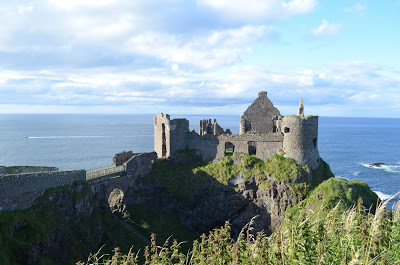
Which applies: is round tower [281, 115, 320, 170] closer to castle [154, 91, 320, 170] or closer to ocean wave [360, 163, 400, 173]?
castle [154, 91, 320, 170]

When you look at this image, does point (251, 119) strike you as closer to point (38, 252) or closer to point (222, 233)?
point (38, 252)

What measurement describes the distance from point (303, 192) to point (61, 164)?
83.0m

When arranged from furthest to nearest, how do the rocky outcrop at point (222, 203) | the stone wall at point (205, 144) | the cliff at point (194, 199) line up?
the stone wall at point (205, 144)
the rocky outcrop at point (222, 203)
the cliff at point (194, 199)

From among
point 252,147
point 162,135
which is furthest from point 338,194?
point 162,135

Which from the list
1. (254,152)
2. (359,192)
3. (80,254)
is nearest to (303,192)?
(359,192)

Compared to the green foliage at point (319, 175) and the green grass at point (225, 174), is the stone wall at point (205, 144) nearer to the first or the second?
the green grass at point (225, 174)

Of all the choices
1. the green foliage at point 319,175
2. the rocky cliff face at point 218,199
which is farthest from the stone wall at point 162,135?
the green foliage at point 319,175

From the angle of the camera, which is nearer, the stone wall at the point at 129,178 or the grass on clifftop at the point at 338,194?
the grass on clifftop at the point at 338,194

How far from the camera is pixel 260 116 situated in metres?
51.4

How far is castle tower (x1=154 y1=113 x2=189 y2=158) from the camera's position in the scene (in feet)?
159

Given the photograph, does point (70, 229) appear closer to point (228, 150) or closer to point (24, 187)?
point (24, 187)

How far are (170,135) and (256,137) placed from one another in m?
13.0

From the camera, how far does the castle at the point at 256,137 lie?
143 feet

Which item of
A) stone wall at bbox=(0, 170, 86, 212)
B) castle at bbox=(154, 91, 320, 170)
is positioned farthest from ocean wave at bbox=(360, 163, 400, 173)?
stone wall at bbox=(0, 170, 86, 212)
